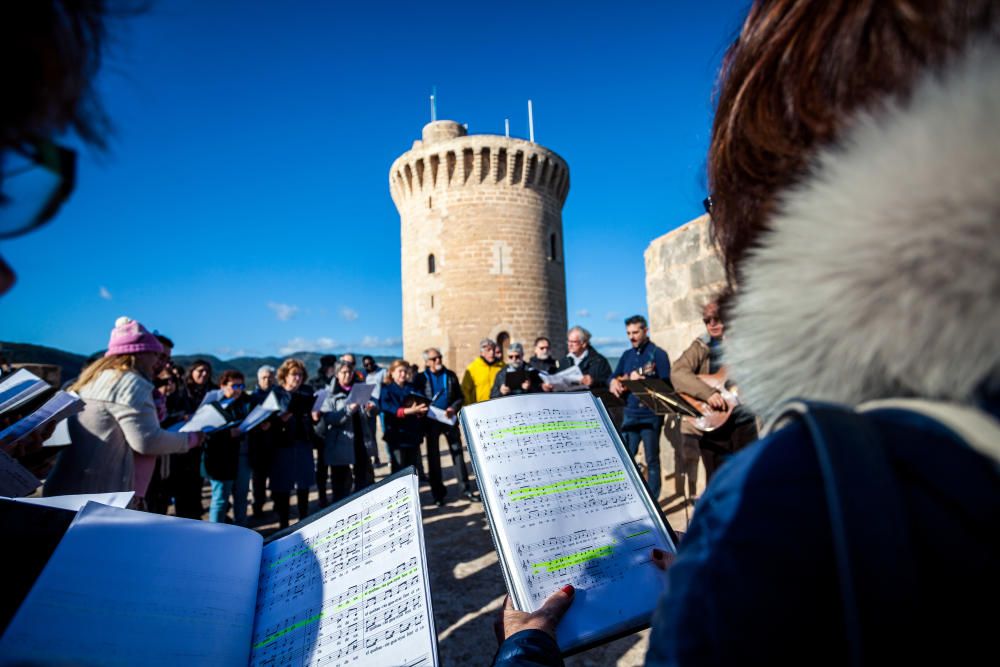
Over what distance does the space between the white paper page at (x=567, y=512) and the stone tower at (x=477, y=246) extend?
12701 millimetres

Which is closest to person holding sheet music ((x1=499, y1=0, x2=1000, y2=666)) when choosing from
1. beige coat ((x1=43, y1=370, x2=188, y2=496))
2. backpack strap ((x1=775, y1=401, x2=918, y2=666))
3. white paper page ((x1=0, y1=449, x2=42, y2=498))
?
backpack strap ((x1=775, y1=401, x2=918, y2=666))

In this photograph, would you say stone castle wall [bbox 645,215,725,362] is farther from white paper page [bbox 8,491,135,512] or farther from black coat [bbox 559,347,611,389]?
white paper page [bbox 8,491,135,512]

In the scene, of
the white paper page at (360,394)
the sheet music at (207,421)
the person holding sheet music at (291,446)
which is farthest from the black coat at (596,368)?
the sheet music at (207,421)

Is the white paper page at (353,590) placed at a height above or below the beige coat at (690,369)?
below

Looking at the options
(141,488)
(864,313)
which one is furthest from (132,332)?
(864,313)

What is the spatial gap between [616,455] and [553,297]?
14174 millimetres

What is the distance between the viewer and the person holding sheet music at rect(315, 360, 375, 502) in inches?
189

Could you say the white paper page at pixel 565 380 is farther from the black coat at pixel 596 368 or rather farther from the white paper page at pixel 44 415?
the white paper page at pixel 44 415

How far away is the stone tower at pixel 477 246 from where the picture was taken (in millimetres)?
14320

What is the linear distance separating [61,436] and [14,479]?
3.71ft

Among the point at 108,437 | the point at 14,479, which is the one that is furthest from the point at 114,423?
the point at 14,479

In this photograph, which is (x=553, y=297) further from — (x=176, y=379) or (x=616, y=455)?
(x=616, y=455)

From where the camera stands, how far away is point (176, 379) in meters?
5.15

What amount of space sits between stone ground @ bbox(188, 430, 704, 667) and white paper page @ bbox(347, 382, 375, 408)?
1307 mm
